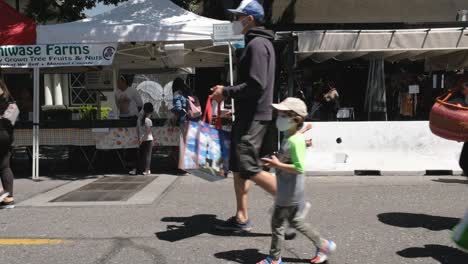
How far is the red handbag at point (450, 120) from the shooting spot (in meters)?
4.56

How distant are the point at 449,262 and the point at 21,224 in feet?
14.5

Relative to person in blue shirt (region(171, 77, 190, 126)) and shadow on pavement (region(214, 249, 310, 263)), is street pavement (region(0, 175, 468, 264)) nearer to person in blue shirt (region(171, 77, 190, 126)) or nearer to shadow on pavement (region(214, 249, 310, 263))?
shadow on pavement (region(214, 249, 310, 263))

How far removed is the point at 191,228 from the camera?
5.20m

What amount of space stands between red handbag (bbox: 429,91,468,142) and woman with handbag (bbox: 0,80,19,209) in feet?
15.9

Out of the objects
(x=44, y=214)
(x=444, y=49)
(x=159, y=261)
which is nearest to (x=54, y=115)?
(x=44, y=214)

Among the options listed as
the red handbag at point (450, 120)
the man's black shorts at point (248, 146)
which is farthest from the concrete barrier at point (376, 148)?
the man's black shorts at point (248, 146)

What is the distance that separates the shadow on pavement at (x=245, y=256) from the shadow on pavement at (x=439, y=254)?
3.27 feet

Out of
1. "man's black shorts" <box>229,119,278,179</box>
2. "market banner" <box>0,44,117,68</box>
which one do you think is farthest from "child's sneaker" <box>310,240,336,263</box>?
"market banner" <box>0,44,117,68</box>

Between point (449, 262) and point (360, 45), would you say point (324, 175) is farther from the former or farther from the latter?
point (449, 262)

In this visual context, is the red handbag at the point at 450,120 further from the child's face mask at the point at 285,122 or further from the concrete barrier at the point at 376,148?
the concrete barrier at the point at 376,148

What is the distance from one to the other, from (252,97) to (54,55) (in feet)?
16.9

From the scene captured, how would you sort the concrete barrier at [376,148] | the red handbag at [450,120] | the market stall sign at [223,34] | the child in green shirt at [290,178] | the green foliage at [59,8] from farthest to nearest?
the green foliage at [59,8] → the concrete barrier at [376,148] → the market stall sign at [223,34] → the red handbag at [450,120] → the child in green shirt at [290,178]

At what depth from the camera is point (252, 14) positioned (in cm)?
454

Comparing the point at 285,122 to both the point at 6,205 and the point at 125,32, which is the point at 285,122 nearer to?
the point at 6,205
